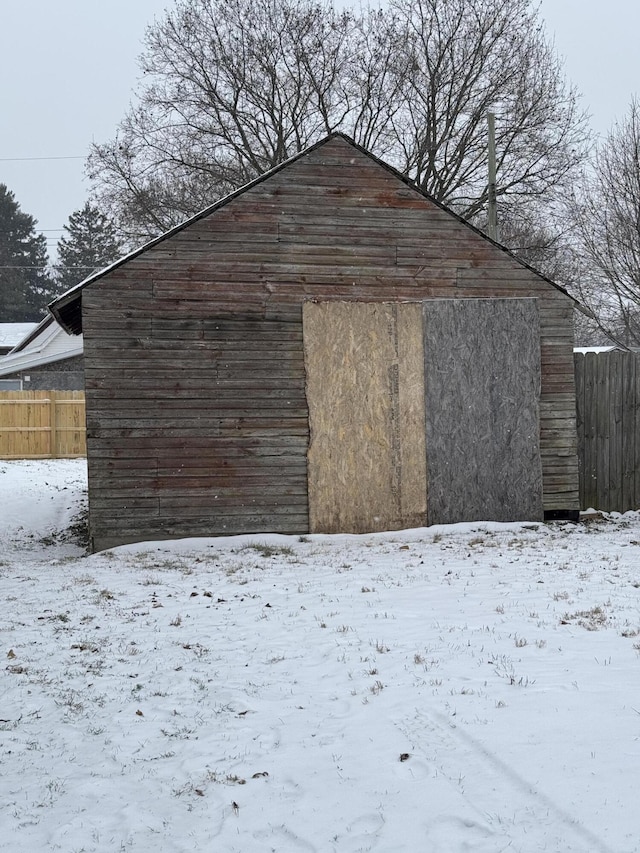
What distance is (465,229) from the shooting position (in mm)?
11992

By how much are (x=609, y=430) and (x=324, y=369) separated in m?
4.70

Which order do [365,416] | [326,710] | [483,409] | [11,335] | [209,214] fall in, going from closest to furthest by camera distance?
[326,710], [209,214], [365,416], [483,409], [11,335]

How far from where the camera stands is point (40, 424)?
29.1 metres

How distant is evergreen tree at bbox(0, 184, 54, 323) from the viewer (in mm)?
62656

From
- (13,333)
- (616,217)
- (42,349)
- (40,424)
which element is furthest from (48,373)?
(616,217)

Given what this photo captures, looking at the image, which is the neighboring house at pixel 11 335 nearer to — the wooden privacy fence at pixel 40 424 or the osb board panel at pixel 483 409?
the wooden privacy fence at pixel 40 424

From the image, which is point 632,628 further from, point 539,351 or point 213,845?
point 539,351

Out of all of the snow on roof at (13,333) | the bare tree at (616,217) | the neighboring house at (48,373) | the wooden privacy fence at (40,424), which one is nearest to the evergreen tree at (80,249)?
the snow on roof at (13,333)

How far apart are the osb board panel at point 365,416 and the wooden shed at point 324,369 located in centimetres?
2

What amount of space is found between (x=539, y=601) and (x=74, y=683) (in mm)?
3827

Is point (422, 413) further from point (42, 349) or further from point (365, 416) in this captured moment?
point (42, 349)

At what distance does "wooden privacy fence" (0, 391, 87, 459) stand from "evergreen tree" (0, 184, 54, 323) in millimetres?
35715

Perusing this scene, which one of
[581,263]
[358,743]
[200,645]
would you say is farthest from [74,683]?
[581,263]

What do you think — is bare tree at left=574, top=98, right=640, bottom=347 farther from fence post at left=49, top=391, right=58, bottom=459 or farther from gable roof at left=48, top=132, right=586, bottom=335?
fence post at left=49, top=391, right=58, bottom=459
